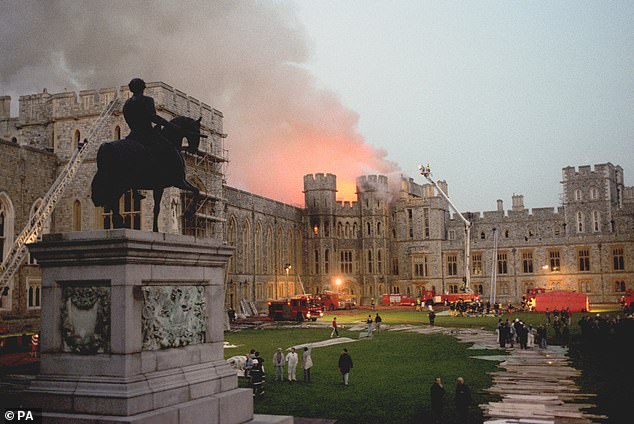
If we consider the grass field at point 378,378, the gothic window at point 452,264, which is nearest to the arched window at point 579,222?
the gothic window at point 452,264

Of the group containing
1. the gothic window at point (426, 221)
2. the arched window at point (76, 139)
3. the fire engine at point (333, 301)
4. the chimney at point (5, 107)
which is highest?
the chimney at point (5, 107)

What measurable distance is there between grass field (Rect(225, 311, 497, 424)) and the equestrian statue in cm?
669

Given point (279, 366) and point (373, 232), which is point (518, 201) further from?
point (279, 366)

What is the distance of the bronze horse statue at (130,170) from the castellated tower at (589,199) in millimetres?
64076

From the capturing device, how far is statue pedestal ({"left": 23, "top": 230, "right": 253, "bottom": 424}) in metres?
8.29

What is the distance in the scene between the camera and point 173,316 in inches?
365

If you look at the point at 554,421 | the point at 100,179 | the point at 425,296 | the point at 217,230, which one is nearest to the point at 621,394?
the point at 554,421

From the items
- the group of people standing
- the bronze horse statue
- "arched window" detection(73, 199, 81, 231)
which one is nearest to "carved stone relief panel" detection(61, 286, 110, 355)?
the bronze horse statue

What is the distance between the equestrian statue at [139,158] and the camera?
959cm

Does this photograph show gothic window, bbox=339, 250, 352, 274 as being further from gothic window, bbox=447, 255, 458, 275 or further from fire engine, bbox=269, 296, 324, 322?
fire engine, bbox=269, 296, 324, 322

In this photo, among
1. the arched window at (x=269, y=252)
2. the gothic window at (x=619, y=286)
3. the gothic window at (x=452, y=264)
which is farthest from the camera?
the gothic window at (x=452, y=264)

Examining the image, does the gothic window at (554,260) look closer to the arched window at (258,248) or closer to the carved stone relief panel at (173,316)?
the arched window at (258,248)

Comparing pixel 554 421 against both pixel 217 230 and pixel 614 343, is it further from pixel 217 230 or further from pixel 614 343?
pixel 217 230

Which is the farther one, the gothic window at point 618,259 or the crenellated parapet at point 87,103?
the gothic window at point 618,259
